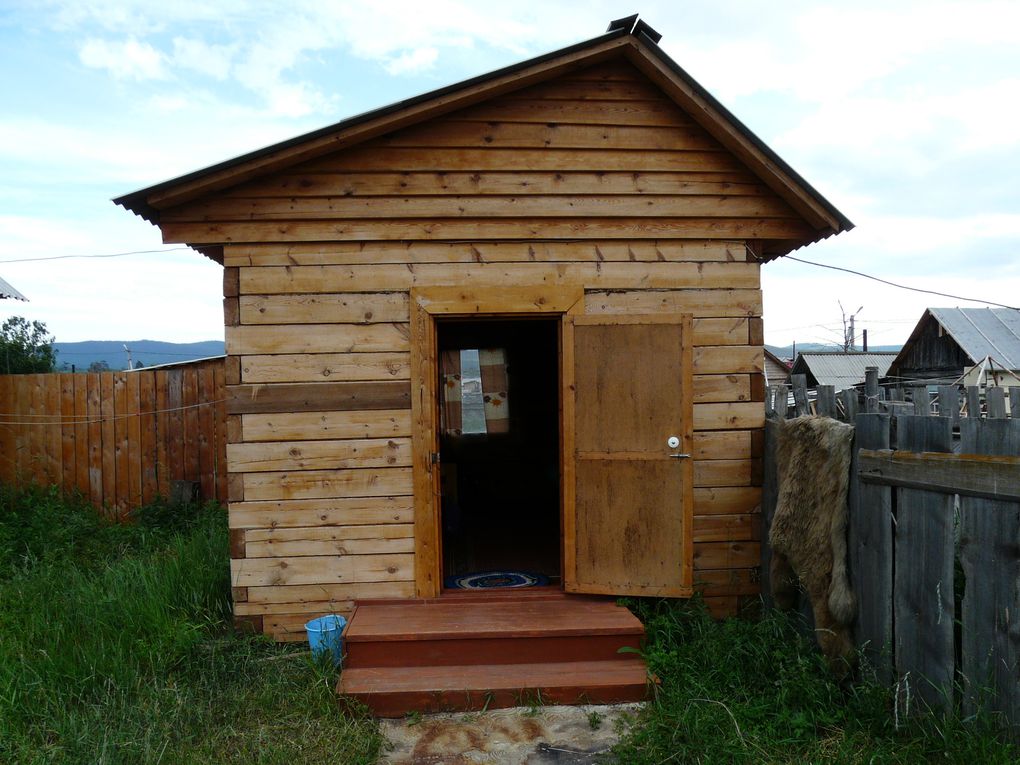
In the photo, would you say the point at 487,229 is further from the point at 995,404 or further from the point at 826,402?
the point at 995,404

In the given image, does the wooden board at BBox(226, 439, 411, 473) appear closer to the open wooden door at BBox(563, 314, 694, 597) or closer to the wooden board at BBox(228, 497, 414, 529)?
the wooden board at BBox(228, 497, 414, 529)

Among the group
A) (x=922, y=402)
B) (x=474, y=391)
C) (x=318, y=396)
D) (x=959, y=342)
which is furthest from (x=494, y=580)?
(x=959, y=342)

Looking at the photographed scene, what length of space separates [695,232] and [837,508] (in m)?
2.13

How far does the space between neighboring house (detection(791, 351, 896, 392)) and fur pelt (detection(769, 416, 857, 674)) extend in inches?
1068

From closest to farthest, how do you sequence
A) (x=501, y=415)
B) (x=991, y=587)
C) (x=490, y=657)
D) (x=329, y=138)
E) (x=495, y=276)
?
(x=991, y=587) → (x=490, y=657) → (x=329, y=138) → (x=495, y=276) → (x=501, y=415)

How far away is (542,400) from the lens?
9.60m

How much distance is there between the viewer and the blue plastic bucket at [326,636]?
14.7 ft

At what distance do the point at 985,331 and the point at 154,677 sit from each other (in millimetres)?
25834

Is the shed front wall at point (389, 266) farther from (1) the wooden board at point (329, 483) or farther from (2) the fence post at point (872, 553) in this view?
(2) the fence post at point (872, 553)

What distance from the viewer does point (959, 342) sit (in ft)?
74.2

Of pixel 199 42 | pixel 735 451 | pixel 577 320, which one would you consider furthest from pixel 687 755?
pixel 199 42

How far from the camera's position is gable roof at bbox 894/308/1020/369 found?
2200 cm

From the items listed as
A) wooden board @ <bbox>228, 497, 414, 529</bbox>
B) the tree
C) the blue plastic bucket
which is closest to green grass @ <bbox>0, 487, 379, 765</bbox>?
the blue plastic bucket

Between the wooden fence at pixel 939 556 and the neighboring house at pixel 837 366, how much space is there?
27618 millimetres
